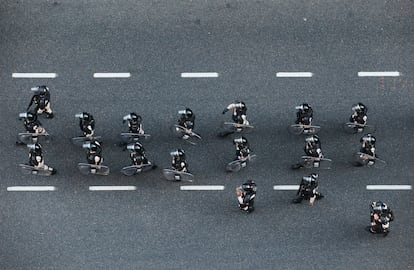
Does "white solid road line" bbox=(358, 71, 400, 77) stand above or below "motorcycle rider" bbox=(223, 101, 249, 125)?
above

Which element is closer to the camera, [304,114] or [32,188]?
[304,114]

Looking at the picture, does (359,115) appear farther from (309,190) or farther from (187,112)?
(187,112)

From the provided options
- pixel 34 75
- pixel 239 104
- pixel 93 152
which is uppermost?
pixel 34 75

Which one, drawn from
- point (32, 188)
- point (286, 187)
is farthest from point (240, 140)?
point (32, 188)

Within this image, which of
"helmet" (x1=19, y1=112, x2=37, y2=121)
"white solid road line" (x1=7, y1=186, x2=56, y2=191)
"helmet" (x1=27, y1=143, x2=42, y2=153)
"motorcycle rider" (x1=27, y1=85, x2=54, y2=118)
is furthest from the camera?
"white solid road line" (x1=7, y1=186, x2=56, y2=191)

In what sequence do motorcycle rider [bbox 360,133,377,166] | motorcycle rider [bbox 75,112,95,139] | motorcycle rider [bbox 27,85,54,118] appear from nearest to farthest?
motorcycle rider [bbox 360,133,377,166] → motorcycle rider [bbox 75,112,95,139] → motorcycle rider [bbox 27,85,54,118]

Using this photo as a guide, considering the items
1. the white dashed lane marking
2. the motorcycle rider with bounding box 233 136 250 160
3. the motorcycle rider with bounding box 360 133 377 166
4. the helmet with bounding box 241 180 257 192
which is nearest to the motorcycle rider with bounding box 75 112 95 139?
the white dashed lane marking

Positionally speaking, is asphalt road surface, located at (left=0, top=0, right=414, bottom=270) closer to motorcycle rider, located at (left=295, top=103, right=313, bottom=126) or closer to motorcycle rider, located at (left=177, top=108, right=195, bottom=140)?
motorcycle rider, located at (left=295, top=103, right=313, bottom=126)

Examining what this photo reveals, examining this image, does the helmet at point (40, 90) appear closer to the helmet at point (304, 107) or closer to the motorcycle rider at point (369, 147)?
the helmet at point (304, 107)
